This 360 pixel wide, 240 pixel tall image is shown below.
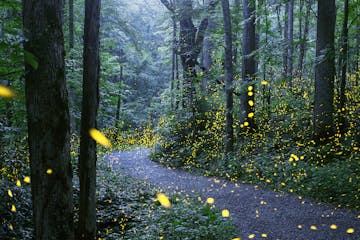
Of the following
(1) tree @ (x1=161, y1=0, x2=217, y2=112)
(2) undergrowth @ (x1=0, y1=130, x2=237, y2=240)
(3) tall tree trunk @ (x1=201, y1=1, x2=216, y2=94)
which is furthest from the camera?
(3) tall tree trunk @ (x1=201, y1=1, x2=216, y2=94)

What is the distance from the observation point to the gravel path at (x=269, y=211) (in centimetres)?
661

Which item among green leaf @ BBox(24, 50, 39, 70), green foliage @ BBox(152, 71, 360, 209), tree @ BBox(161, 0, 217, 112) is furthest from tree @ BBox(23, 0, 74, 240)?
tree @ BBox(161, 0, 217, 112)

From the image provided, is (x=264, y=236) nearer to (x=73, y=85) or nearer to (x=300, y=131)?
(x=300, y=131)

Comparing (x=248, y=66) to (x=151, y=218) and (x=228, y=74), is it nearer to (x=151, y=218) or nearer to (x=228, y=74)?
(x=228, y=74)

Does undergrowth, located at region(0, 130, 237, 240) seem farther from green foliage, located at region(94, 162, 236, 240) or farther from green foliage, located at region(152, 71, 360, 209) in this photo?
green foliage, located at region(152, 71, 360, 209)

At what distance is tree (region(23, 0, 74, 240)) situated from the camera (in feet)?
14.2

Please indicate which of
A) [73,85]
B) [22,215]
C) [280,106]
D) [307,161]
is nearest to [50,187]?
[22,215]

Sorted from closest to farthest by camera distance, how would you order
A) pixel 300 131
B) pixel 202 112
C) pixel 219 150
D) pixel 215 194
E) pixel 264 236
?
pixel 264 236, pixel 215 194, pixel 300 131, pixel 219 150, pixel 202 112

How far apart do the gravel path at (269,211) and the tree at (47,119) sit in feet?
12.7

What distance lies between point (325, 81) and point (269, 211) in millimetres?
5730

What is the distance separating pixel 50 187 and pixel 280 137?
10.4 metres

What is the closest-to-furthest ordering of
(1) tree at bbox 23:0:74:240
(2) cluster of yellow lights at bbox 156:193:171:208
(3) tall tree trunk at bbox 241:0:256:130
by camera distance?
(1) tree at bbox 23:0:74:240 → (2) cluster of yellow lights at bbox 156:193:171:208 → (3) tall tree trunk at bbox 241:0:256:130

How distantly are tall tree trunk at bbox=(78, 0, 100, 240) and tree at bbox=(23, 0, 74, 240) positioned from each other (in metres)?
1.51

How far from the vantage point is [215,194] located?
10047 mm
